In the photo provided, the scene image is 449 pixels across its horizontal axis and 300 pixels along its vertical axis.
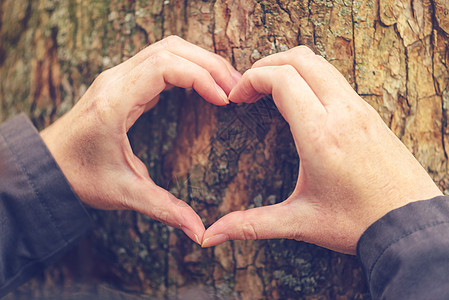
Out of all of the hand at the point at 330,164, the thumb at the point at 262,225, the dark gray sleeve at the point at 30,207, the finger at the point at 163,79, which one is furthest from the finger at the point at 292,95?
the dark gray sleeve at the point at 30,207

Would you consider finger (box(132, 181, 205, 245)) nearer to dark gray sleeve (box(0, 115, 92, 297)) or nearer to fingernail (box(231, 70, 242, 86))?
dark gray sleeve (box(0, 115, 92, 297))

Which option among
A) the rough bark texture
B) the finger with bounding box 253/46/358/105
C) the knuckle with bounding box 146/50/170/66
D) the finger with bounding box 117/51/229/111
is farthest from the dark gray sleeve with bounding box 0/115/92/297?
the finger with bounding box 253/46/358/105

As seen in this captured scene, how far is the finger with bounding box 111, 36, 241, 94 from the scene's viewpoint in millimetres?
1225

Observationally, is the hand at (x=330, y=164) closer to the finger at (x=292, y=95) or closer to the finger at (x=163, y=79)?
the finger at (x=292, y=95)

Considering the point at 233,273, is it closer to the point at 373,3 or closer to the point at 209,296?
the point at 209,296

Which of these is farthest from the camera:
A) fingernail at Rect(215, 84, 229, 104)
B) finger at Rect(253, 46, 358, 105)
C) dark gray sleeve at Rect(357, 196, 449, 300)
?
fingernail at Rect(215, 84, 229, 104)

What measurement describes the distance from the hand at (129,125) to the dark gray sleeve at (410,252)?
1.78ft

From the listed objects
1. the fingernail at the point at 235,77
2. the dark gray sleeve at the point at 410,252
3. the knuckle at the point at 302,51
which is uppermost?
the knuckle at the point at 302,51

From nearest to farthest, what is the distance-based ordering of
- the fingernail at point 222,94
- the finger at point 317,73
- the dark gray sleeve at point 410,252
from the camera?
the dark gray sleeve at point 410,252
the finger at point 317,73
the fingernail at point 222,94

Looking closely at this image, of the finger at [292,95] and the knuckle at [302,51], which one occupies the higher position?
the knuckle at [302,51]

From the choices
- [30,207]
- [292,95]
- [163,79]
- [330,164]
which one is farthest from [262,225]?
[30,207]

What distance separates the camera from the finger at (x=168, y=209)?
1.23 metres

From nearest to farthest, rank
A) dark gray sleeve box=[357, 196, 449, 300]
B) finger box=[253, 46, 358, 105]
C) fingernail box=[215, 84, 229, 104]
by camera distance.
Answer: dark gray sleeve box=[357, 196, 449, 300], finger box=[253, 46, 358, 105], fingernail box=[215, 84, 229, 104]

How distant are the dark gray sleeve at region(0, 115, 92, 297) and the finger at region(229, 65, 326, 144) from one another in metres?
0.76
